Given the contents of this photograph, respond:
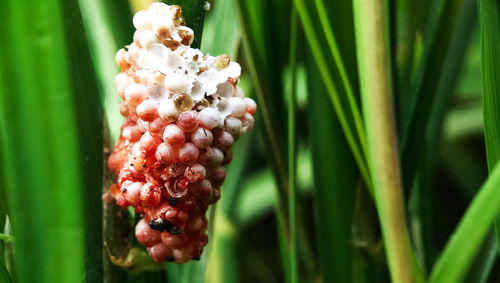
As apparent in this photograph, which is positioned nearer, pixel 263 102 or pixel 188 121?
pixel 188 121

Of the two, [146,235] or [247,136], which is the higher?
[146,235]

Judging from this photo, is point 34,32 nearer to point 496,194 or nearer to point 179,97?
point 179,97

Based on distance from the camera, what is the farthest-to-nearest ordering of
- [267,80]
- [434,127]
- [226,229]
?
[226,229], [434,127], [267,80]

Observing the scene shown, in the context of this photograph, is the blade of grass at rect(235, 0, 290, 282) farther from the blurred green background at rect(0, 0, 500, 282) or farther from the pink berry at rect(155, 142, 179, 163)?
the pink berry at rect(155, 142, 179, 163)

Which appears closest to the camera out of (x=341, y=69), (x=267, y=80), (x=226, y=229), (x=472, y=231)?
(x=472, y=231)

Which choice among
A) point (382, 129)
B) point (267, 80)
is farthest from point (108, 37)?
point (382, 129)

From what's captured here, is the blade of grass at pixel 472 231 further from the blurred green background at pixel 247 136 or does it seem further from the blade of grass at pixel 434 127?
the blade of grass at pixel 434 127

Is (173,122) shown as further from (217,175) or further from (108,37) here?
(108,37)
